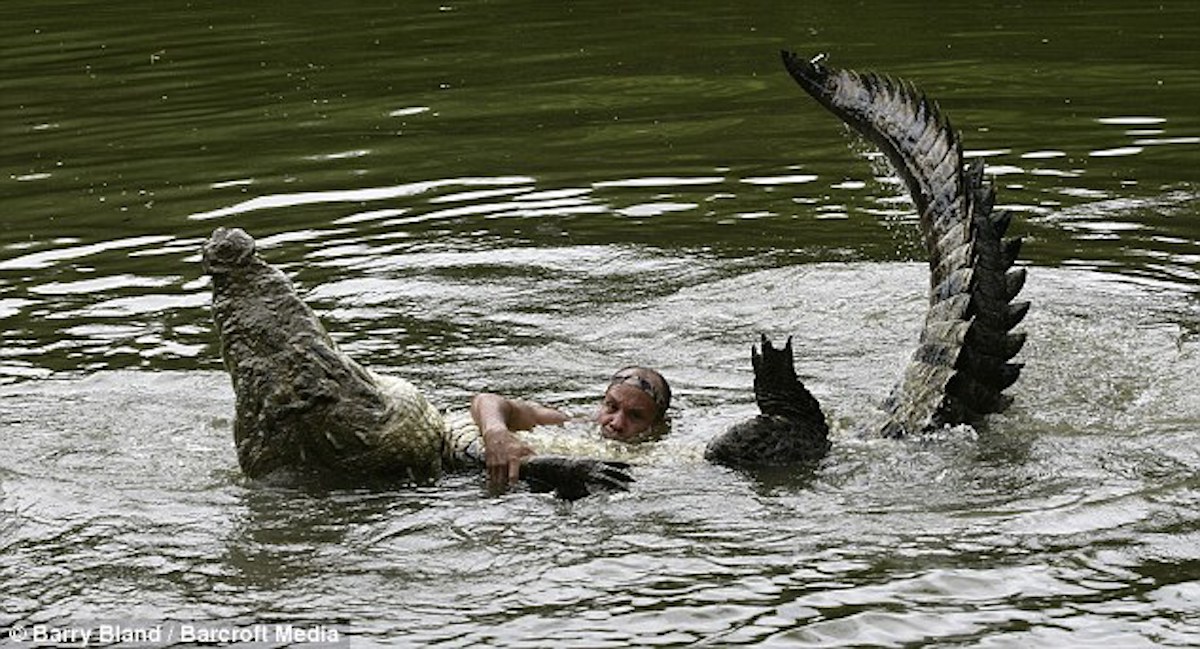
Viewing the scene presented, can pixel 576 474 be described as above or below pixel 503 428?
below

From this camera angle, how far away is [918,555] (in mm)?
6164

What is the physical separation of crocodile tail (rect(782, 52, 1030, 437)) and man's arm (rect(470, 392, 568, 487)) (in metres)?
1.24

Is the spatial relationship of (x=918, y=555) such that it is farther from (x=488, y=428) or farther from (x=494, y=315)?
(x=494, y=315)

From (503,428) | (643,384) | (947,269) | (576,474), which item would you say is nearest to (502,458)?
(503,428)

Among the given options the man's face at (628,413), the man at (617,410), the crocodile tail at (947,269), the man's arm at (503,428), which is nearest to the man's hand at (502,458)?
the man's arm at (503,428)

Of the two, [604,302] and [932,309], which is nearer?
[932,309]

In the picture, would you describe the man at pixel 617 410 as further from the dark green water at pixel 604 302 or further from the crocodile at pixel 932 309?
the crocodile at pixel 932 309

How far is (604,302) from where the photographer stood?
963 centimetres

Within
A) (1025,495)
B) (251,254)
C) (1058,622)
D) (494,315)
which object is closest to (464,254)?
(494,315)

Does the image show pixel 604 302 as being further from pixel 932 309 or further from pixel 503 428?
pixel 503 428

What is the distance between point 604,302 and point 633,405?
7.03 feet

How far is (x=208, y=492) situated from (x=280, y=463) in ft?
0.99

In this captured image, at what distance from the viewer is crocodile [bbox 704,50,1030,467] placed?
708 centimetres

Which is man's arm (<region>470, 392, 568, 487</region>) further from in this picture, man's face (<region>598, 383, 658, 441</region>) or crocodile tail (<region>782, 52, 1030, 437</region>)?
crocodile tail (<region>782, 52, 1030, 437</region>)
